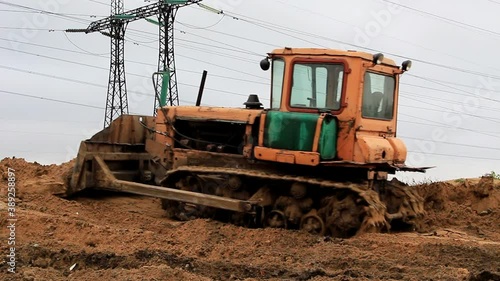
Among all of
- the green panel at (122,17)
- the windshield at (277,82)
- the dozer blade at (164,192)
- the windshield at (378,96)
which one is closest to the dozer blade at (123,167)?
the dozer blade at (164,192)

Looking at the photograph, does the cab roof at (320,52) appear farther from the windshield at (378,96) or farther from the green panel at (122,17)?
the green panel at (122,17)

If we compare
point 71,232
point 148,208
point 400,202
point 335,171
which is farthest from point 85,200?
point 400,202

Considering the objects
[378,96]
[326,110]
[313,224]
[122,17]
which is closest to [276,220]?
[313,224]

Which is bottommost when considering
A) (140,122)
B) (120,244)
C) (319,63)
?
(120,244)

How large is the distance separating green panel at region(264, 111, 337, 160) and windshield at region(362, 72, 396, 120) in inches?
26.5

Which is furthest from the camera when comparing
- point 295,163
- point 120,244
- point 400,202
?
point 400,202

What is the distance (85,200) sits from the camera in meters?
12.1

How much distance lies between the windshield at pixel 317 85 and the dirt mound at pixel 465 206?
9.06ft

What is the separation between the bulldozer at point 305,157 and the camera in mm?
9773

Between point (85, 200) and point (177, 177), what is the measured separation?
6.57 ft

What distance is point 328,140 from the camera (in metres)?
9.83

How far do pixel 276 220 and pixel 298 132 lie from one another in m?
1.38

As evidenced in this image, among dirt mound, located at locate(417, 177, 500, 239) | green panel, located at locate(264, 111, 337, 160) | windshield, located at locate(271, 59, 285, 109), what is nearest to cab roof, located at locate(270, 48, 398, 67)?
windshield, located at locate(271, 59, 285, 109)

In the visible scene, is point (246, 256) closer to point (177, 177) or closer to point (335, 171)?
point (335, 171)
